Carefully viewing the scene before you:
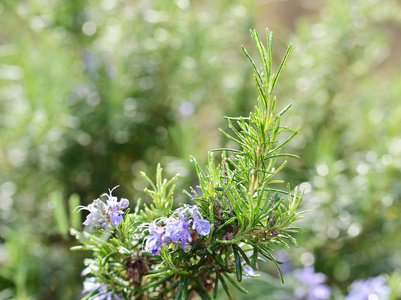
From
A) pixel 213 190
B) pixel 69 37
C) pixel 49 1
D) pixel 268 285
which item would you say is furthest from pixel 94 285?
pixel 49 1

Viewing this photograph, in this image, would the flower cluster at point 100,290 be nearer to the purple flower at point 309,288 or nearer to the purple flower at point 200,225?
the purple flower at point 200,225

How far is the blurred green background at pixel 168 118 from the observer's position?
30.7 inches

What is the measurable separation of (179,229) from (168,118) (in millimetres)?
593

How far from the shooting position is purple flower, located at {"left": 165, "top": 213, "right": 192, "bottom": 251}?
322 millimetres

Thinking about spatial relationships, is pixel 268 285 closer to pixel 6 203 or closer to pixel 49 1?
pixel 6 203

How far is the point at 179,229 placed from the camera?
324 millimetres

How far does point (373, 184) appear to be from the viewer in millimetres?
752

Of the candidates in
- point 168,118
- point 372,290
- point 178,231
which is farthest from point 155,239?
point 168,118

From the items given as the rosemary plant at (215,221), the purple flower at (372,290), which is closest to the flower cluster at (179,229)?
the rosemary plant at (215,221)

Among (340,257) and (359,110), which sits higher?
(359,110)

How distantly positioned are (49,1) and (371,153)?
663mm

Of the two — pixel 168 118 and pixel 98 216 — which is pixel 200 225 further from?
pixel 168 118

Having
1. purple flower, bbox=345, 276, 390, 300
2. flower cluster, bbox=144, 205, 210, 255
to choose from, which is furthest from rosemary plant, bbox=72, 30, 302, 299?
purple flower, bbox=345, 276, 390, 300

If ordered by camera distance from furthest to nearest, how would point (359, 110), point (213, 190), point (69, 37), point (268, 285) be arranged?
1. point (359, 110)
2. point (69, 37)
3. point (268, 285)
4. point (213, 190)
